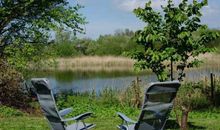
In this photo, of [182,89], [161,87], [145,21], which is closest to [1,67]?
[182,89]

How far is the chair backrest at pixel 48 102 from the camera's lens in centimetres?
670

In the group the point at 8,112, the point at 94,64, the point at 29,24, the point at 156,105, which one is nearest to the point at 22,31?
the point at 29,24

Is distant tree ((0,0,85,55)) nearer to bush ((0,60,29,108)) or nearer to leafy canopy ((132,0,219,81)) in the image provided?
bush ((0,60,29,108))

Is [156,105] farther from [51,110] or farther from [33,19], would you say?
[33,19]

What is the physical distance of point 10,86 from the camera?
15211 mm

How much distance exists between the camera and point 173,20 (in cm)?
955

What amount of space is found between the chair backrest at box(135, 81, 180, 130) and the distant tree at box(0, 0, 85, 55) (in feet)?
29.6

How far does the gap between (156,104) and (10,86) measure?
31.7 feet

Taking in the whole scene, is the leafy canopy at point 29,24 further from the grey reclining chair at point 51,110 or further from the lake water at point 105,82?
the grey reclining chair at point 51,110

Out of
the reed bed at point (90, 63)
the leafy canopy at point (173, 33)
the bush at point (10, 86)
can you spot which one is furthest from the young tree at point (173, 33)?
the reed bed at point (90, 63)

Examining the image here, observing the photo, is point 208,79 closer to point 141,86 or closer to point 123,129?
point 141,86

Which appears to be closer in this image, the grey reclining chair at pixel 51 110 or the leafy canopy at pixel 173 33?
the grey reclining chair at pixel 51 110

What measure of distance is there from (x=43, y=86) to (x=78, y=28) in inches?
361

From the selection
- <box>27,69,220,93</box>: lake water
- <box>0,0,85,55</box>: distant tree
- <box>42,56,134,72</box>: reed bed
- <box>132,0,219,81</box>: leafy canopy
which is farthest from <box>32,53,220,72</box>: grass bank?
<box>132,0,219,81</box>: leafy canopy
